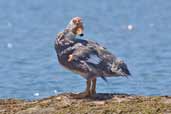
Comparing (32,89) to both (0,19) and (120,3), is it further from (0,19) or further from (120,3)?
(120,3)

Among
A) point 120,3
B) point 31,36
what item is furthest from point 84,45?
point 120,3

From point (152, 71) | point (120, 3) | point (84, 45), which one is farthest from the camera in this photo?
point (120, 3)

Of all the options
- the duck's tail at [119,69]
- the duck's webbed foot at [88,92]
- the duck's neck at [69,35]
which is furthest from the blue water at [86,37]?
the duck's tail at [119,69]

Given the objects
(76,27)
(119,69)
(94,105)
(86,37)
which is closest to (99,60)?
(119,69)

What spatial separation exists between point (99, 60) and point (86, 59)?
18 centimetres

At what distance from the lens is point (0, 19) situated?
41.5 metres

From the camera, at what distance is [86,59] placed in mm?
10820

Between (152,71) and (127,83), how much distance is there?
10.8 feet

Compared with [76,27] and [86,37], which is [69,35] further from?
[86,37]

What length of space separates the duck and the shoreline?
0.27m

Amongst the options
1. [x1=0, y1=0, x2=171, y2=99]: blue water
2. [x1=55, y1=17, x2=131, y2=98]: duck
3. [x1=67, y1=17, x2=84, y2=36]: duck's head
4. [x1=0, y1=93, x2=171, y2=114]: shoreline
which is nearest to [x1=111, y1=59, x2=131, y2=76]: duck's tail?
[x1=55, y1=17, x2=131, y2=98]: duck

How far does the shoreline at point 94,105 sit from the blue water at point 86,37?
527cm

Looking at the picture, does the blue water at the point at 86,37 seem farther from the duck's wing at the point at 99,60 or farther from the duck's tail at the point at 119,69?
the duck's tail at the point at 119,69

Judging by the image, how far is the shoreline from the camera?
9898mm
